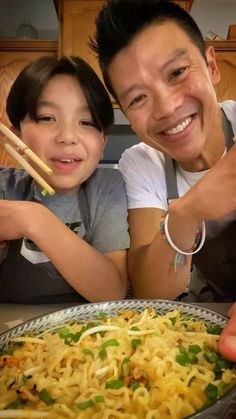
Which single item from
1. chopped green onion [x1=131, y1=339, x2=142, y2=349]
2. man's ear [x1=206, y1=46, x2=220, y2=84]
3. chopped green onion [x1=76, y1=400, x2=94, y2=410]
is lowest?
chopped green onion [x1=76, y1=400, x2=94, y2=410]

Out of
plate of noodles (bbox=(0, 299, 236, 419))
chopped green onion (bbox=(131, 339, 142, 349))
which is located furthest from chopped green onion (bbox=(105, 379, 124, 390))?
chopped green onion (bbox=(131, 339, 142, 349))

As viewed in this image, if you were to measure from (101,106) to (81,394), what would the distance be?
3.10 feet

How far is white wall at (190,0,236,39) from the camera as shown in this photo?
13.6 ft

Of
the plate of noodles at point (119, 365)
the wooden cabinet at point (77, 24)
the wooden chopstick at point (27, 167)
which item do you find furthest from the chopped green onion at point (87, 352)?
the wooden cabinet at point (77, 24)

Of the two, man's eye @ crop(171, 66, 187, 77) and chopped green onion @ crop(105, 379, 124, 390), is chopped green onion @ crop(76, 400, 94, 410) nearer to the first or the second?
chopped green onion @ crop(105, 379, 124, 390)

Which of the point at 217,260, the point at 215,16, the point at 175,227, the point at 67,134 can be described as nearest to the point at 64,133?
the point at 67,134

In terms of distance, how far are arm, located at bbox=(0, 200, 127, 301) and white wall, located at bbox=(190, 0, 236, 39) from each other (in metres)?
3.65

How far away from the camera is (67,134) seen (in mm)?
1290

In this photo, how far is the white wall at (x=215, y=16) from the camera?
416 cm

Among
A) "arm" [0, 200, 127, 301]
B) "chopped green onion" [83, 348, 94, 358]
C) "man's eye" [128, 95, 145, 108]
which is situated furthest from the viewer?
"man's eye" [128, 95, 145, 108]

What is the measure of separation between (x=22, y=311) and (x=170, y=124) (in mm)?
708

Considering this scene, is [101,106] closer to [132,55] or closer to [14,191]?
[132,55]

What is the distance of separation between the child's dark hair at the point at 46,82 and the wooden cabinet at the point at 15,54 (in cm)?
261

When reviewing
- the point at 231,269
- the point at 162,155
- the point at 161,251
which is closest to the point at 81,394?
the point at 161,251
